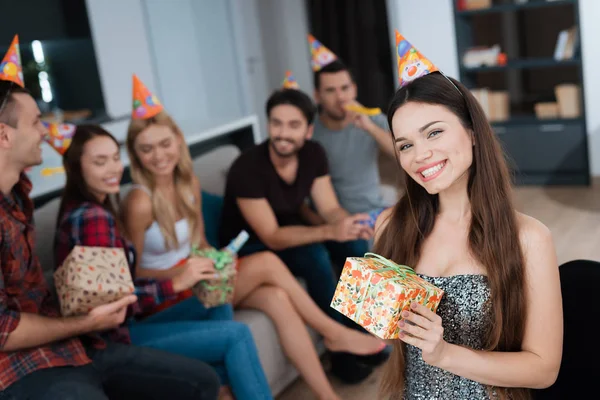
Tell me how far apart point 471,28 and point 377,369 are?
11.3 ft

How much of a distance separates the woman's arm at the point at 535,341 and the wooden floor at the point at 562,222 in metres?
1.37

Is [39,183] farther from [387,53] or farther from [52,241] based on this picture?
[387,53]

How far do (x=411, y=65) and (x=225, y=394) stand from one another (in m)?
1.34

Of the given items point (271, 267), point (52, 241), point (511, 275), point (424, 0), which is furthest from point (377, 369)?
point (424, 0)

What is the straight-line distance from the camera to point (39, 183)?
3.05 m

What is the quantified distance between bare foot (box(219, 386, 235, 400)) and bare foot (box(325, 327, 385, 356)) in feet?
1.61

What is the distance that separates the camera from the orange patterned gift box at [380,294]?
131cm

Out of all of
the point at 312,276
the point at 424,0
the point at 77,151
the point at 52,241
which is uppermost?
the point at 424,0

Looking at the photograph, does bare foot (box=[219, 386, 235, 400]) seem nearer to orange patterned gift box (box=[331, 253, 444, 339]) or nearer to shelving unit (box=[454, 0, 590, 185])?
orange patterned gift box (box=[331, 253, 444, 339])

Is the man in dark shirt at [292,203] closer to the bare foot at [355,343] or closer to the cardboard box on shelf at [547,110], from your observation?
the bare foot at [355,343]

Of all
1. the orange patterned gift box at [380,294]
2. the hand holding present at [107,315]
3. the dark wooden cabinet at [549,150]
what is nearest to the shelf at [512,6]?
the dark wooden cabinet at [549,150]

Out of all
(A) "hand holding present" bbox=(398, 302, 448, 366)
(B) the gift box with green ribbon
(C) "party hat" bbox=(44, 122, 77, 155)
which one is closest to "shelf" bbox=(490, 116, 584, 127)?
(B) the gift box with green ribbon

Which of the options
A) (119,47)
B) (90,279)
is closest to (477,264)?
(90,279)

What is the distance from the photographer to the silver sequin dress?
1481 millimetres
